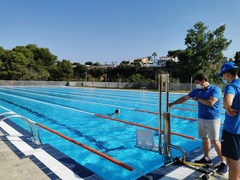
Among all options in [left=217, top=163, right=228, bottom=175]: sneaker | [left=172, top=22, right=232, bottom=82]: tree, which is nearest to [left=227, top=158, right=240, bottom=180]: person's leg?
[left=217, top=163, right=228, bottom=175]: sneaker

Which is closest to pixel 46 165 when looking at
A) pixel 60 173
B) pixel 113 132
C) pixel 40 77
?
pixel 60 173

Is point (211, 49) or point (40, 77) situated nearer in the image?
point (211, 49)

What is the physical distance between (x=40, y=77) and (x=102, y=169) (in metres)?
44.9

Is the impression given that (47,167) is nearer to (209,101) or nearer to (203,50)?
(209,101)

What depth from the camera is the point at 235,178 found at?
2615 millimetres

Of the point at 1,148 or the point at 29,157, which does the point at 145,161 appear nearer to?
the point at 29,157

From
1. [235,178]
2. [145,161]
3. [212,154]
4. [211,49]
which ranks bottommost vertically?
[145,161]

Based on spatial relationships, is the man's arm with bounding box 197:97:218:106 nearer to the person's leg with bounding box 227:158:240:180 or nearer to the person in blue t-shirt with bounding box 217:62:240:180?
the person in blue t-shirt with bounding box 217:62:240:180

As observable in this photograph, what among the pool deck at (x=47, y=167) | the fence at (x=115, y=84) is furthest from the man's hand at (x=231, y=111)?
the fence at (x=115, y=84)

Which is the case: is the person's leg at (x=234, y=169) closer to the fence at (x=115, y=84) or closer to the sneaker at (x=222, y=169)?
the sneaker at (x=222, y=169)

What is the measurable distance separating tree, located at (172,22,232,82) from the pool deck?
1112 inches

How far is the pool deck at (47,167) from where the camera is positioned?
3.45 metres

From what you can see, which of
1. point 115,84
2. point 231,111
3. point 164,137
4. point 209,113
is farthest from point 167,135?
point 115,84

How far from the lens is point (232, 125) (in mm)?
2566
